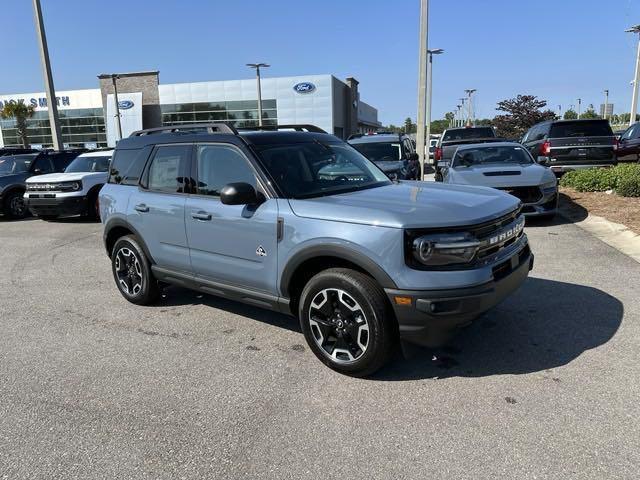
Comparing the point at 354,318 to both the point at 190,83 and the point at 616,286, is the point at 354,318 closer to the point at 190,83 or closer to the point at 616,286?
the point at 616,286

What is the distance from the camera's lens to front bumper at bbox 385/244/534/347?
10.4 ft

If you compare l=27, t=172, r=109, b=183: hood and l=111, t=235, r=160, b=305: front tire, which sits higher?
l=27, t=172, r=109, b=183: hood

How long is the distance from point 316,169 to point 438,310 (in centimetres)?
178

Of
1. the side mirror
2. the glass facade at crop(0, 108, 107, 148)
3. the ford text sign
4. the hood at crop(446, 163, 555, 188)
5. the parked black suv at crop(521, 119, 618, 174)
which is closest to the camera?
the side mirror

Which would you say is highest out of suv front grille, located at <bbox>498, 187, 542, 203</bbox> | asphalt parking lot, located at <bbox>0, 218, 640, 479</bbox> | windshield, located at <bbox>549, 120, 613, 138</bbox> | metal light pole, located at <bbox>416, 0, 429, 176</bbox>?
metal light pole, located at <bbox>416, 0, 429, 176</bbox>

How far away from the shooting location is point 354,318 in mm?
3498

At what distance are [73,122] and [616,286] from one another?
5633 cm

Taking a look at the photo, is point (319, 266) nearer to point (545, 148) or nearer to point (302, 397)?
point (302, 397)

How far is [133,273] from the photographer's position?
5.42 metres

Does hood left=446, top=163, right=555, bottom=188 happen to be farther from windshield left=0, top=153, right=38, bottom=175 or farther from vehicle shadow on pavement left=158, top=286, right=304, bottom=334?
Answer: windshield left=0, top=153, right=38, bottom=175

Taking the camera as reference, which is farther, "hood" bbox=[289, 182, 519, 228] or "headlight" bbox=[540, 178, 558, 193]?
"headlight" bbox=[540, 178, 558, 193]

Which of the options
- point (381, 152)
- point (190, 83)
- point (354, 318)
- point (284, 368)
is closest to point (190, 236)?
point (284, 368)

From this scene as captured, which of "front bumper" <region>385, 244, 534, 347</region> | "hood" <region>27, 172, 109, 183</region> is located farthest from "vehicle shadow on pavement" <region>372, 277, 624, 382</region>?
"hood" <region>27, 172, 109, 183</region>

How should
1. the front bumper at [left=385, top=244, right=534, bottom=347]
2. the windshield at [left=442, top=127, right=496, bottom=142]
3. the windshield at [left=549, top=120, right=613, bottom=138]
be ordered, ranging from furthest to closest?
the windshield at [left=442, top=127, right=496, bottom=142] < the windshield at [left=549, top=120, right=613, bottom=138] < the front bumper at [left=385, top=244, right=534, bottom=347]
